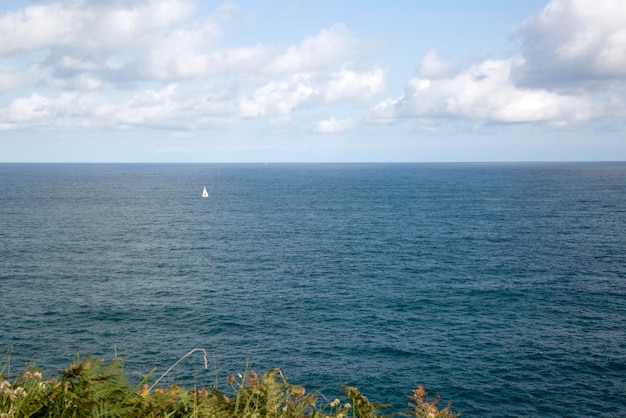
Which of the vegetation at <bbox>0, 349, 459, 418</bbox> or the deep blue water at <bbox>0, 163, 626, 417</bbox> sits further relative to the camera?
the deep blue water at <bbox>0, 163, 626, 417</bbox>

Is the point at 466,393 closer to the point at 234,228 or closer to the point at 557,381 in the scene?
the point at 557,381

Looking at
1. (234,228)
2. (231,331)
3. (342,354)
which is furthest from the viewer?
(234,228)

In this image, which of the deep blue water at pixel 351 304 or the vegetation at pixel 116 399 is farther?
the deep blue water at pixel 351 304

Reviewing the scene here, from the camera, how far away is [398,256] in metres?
95.1

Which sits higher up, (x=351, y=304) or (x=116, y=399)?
(x=116, y=399)

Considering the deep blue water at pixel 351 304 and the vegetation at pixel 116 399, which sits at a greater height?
the vegetation at pixel 116 399

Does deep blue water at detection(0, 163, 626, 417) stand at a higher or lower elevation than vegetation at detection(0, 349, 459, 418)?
lower

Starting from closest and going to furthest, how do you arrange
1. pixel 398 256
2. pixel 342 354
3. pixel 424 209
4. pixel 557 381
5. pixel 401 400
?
1. pixel 401 400
2. pixel 557 381
3. pixel 342 354
4. pixel 398 256
5. pixel 424 209

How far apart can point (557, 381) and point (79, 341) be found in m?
47.0

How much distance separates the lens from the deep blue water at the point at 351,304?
4941 centimetres

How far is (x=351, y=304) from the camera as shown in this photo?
68.6 metres

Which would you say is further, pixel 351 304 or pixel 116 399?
pixel 351 304

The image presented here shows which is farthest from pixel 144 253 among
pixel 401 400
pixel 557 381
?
pixel 557 381

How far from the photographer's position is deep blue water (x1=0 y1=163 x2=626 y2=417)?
49406 millimetres
